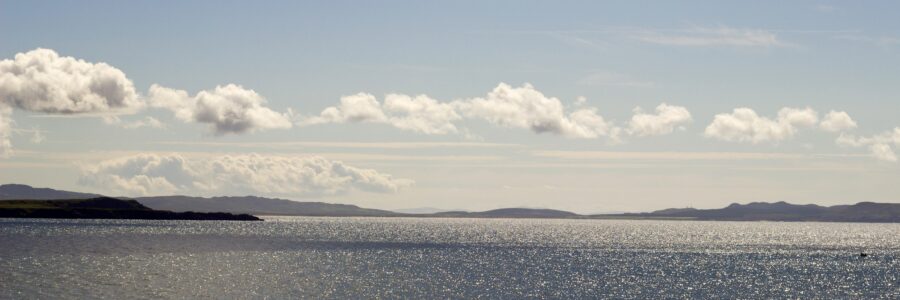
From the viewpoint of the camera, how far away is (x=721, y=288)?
358 feet

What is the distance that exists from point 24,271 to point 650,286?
220 ft

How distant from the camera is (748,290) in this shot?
108m

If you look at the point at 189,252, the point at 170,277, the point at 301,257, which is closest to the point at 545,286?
the point at 170,277

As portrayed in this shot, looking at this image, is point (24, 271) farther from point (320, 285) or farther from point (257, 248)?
point (257, 248)

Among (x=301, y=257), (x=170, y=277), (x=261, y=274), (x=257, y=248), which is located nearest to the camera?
(x=170, y=277)

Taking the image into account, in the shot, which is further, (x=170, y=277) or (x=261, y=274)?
(x=261, y=274)

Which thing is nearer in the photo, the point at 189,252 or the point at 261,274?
the point at 261,274

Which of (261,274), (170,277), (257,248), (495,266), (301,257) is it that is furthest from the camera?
(257,248)

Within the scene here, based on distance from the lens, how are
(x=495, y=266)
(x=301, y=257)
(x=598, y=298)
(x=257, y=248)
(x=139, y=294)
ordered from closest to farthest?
(x=139, y=294)
(x=598, y=298)
(x=495, y=266)
(x=301, y=257)
(x=257, y=248)

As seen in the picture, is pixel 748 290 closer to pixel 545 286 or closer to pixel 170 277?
pixel 545 286

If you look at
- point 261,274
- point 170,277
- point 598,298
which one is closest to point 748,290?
point 598,298

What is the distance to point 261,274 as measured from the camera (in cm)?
11325

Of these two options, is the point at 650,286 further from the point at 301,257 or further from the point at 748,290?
the point at 301,257

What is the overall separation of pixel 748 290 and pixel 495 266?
135ft
